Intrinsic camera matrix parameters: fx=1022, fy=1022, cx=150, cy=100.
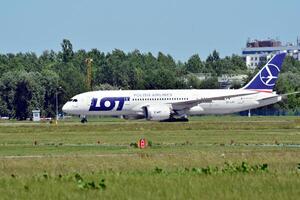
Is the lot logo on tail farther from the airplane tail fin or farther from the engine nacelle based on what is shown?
the airplane tail fin

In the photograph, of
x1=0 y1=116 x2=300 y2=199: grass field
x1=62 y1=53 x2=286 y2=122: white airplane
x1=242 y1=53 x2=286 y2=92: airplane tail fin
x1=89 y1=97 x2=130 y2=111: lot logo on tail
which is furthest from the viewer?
x1=242 y1=53 x2=286 y2=92: airplane tail fin

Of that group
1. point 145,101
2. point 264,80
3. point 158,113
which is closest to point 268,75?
point 264,80

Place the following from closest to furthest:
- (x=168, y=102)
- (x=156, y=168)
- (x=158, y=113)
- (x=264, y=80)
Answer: (x=156, y=168) < (x=158, y=113) < (x=168, y=102) < (x=264, y=80)

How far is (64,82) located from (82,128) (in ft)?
284

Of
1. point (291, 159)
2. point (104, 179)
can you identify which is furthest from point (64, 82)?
point (104, 179)

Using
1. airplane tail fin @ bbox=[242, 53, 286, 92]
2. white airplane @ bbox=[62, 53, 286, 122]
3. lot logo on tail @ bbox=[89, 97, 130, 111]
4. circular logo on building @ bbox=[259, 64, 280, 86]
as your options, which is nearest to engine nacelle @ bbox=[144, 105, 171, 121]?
white airplane @ bbox=[62, 53, 286, 122]

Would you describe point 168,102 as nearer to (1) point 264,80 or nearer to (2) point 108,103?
(2) point 108,103

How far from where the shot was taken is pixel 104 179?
30.6 metres

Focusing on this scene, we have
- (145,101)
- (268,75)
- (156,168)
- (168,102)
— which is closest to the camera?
(156,168)

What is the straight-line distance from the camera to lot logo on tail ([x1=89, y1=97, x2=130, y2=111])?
108688 millimetres

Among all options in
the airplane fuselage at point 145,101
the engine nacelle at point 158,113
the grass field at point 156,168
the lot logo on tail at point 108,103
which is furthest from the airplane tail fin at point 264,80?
the grass field at point 156,168

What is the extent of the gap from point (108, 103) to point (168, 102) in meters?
6.76

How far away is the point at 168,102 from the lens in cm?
11081

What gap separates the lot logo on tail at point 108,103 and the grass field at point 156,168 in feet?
124
